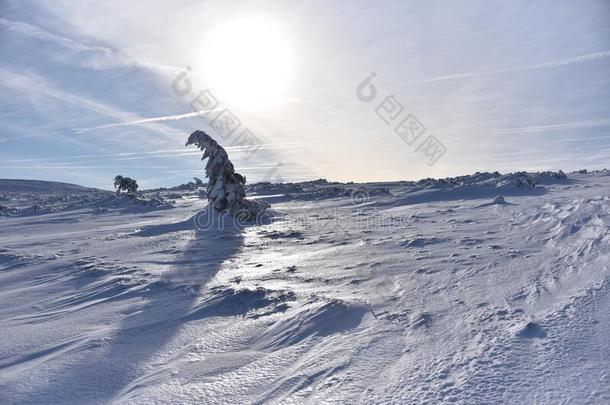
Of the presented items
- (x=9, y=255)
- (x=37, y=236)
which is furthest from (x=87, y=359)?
(x=37, y=236)

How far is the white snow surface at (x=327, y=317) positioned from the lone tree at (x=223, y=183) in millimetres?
4163

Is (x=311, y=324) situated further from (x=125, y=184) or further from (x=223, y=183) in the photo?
(x=125, y=184)

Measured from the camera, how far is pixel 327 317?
446 centimetres

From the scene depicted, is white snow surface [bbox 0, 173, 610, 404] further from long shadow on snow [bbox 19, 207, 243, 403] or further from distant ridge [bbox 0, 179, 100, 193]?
distant ridge [bbox 0, 179, 100, 193]

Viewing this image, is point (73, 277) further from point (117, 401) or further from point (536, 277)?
point (536, 277)

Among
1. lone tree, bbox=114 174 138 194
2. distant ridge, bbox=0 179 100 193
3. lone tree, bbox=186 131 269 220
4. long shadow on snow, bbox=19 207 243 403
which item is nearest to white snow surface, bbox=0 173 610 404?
long shadow on snow, bbox=19 207 243 403

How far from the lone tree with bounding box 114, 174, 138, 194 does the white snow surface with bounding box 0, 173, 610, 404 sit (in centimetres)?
1568

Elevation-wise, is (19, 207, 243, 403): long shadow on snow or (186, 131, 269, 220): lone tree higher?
(186, 131, 269, 220): lone tree

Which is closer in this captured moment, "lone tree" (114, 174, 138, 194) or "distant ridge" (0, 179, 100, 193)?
"lone tree" (114, 174, 138, 194)

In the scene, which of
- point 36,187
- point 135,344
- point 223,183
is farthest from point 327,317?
point 36,187

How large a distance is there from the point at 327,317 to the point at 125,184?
22.7 m

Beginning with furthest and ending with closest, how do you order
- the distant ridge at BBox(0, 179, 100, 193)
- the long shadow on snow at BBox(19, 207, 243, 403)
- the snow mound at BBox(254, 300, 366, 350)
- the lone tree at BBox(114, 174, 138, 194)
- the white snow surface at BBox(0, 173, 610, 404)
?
1. the distant ridge at BBox(0, 179, 100, 193)
2. the lone tree at BBox(114, 174, 138, 194)
3. the snow mound at BBox(254, 300, 366, 350)
4. the long shadow on snow at BBox(19, 207, 243, 403)
5. the white snow surface at BBox(0, 173, 610, 404)

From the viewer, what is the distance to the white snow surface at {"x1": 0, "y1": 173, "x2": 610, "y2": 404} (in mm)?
3090

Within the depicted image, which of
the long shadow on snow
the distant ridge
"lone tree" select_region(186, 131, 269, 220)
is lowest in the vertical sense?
the long shadow on snow
